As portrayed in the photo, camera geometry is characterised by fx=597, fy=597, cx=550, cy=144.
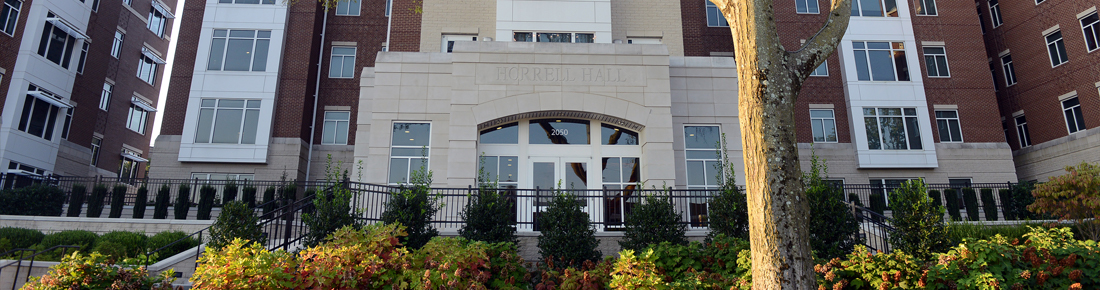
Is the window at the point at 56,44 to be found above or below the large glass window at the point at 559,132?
above

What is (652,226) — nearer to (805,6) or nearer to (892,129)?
(892,129)

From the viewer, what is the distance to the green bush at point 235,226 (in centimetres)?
1152

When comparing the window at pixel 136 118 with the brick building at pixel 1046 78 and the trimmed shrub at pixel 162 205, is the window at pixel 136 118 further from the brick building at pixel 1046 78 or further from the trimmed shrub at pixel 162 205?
the brick building at pixel 1046 78

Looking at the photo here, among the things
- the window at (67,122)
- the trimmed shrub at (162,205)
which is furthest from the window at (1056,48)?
the window at (67,122)

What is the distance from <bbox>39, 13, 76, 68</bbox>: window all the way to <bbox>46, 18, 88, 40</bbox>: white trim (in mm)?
110

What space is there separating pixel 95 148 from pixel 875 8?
1397 inches

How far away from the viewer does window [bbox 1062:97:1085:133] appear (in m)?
23.0

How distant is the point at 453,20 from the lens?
885 inches

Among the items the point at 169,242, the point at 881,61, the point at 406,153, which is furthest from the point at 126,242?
the point at 881,61

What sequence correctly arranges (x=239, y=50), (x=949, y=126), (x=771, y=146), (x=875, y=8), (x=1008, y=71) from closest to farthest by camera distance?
(x=771, y=146) → (x=239, y=50) → (x=949, y=126) → (x=875, y=8) → (x=1008, y=71)

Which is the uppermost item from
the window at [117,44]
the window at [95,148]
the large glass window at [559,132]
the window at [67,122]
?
the window at [117,44]

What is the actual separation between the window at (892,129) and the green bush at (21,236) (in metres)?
26.9

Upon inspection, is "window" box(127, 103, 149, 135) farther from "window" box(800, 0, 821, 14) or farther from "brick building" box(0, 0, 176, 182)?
"window" box(800, 0, 821, 14)

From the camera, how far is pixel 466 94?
17828 mm
